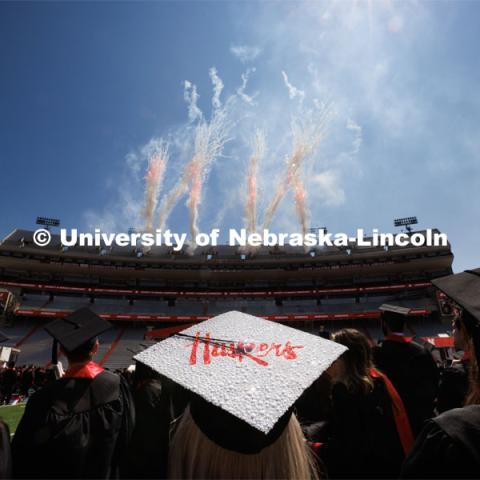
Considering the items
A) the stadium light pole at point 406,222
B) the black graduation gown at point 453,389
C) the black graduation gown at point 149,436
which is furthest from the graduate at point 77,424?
the stadium light pole at point 406,222

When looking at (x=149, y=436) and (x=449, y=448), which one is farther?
(x=149, y=436)

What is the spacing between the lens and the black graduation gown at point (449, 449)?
2.94ft

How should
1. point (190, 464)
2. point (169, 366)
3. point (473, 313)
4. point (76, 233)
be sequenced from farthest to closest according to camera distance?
point (76, 233) → point (169, 366) → point (473, 313) → point (190, 464)

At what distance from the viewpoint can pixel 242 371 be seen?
1.33m

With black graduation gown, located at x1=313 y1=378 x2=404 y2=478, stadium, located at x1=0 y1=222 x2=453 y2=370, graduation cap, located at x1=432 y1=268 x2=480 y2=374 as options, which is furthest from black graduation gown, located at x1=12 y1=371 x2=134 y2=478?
stadium, located at x1=0 y1=222 x2=453 y2=370

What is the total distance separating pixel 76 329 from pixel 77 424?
3.21ft

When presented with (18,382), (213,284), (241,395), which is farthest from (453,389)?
(213,284)

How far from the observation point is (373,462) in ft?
6.60

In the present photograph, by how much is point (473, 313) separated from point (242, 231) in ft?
138

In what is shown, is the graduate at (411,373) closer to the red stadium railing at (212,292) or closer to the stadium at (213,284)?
the stadium at (213,284)

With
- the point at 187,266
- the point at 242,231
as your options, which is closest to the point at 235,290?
the point at 187,266

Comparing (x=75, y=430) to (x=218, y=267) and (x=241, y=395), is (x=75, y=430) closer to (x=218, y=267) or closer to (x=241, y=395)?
(x=241, y=395)

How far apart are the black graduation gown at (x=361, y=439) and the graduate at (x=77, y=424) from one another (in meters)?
1.71

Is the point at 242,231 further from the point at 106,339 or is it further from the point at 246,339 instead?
the point at 246,339
